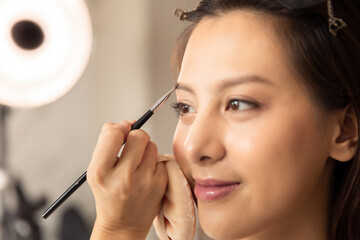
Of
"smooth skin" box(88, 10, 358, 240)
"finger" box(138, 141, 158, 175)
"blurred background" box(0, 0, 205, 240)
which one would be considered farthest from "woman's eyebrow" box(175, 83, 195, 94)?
"blurred background" box(0, 0, 205, 240)

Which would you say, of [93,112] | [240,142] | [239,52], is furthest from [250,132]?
[93,112]

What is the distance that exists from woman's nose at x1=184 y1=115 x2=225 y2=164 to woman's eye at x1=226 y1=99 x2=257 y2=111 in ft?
0.10

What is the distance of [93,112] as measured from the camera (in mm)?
2143

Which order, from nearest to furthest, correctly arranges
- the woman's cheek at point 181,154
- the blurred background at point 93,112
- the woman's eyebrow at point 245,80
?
the woman's eyebrow at point 245,80 → the woman's cheek at point 181,154 → the blurred background at point 93,112

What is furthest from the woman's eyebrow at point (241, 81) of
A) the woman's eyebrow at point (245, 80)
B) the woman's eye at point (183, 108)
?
the woman's eye at point (183, 108)

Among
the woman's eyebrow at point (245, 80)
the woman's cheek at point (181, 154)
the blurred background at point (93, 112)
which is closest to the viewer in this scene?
the woman's eyebrow at point (245, 80)

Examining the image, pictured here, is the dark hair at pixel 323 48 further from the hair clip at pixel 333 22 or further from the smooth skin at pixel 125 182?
the smooth skin at pixel 125 182

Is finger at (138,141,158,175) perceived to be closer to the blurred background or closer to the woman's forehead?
the woman's forehead

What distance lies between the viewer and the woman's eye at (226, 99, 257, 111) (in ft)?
2.36

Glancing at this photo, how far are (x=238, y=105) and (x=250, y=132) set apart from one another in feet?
0.15

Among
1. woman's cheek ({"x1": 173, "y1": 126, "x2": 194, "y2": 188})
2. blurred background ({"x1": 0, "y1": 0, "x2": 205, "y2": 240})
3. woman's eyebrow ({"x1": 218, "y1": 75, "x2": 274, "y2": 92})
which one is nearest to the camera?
woman's eyebrow ({"x1": 218, "y1": 75, "x2": 274, "y2": 92})

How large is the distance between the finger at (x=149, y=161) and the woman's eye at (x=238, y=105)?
0.15m

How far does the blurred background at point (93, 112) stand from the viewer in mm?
1867

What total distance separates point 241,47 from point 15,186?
5.39 ft
